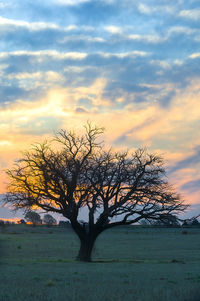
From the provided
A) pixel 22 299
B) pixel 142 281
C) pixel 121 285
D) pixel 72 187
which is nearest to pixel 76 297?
pixel 22 299

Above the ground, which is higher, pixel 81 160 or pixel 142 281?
pixel 81 160

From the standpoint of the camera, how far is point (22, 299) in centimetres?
1255

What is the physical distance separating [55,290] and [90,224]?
20.4 m

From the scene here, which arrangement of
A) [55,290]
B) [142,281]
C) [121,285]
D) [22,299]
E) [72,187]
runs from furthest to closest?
[72,187]
[142,281]
[121,285]
[55,290]
[22,299]

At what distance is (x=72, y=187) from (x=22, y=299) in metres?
21.7

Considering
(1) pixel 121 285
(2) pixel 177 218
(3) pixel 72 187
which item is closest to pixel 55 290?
(1) pixel 121 285

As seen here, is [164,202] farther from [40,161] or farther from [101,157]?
[40,161]

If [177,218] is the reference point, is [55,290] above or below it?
below

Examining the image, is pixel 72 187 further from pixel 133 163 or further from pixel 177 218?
pixel 177 218

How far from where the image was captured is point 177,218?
3512 centimetres

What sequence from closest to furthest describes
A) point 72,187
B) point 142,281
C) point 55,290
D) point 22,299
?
point 22,299 < point 55,290 < point 142,281 < point 72,187

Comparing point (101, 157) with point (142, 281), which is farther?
point (101, 157)

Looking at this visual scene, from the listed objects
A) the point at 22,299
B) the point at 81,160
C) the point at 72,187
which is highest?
the point at 81,160

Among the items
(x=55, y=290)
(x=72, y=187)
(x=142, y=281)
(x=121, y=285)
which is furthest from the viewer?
(x=72, y=187)
